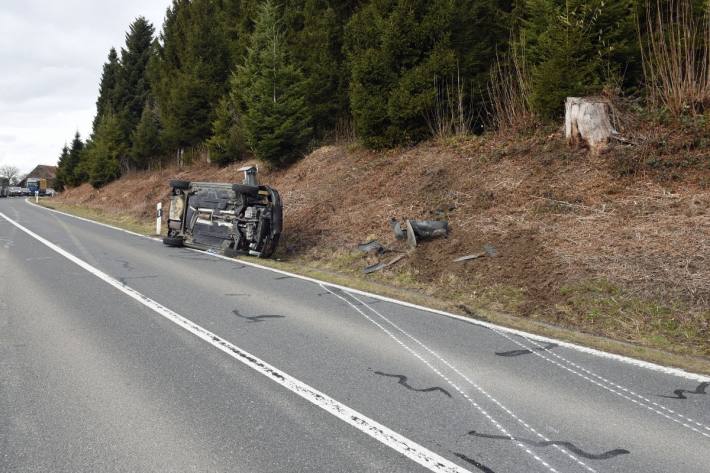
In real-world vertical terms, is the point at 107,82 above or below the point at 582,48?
above

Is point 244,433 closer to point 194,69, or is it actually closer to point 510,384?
point 510,384

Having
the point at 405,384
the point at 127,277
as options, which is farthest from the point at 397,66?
the point at 405,384

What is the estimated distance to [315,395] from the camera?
165 inches

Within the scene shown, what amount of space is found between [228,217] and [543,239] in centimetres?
777

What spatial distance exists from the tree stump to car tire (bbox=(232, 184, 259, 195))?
24.4 ft

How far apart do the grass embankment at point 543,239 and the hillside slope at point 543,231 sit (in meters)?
0.03

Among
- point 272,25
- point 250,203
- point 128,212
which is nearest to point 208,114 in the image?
point 128,212

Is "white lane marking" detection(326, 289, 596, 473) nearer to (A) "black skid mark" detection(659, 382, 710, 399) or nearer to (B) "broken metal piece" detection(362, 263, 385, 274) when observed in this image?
(A) "black skid mark" detection(659, 382, 710, 399)

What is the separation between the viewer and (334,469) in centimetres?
Result: 313

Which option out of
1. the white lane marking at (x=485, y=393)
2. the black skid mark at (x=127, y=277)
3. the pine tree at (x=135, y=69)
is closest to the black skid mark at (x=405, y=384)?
the white lane marking at (x=485, y=393)

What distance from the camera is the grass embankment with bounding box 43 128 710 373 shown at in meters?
6.44

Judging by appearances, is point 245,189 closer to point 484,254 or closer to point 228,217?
point 228,217

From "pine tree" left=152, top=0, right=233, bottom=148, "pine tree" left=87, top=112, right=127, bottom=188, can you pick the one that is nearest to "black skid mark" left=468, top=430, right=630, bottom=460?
"pine tree" left=152, top=0, right=233, bottom=148

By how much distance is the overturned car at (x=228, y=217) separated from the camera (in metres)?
12.2
